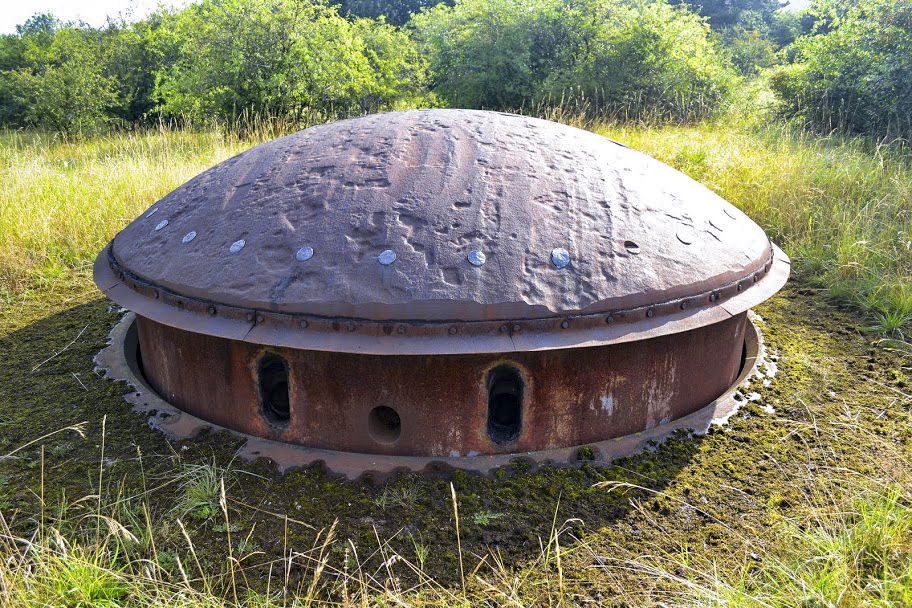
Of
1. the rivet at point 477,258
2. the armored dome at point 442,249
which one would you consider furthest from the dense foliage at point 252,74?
the rivet at point 477,258

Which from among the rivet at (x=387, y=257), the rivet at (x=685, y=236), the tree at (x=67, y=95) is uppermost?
the rivet at (x=387, y=257)

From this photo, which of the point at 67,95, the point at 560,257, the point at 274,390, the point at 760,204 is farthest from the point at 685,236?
the point at 67,95

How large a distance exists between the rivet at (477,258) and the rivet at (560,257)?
0.93 feet

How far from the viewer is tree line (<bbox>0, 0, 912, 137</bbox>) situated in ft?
30.5

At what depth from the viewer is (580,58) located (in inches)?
525

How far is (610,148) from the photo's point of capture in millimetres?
3531

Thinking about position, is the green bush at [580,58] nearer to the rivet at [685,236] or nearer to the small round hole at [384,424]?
the rivet at [685,236]

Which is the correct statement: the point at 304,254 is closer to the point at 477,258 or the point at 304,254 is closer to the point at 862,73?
the point at 477,258

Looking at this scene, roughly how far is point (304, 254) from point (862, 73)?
9.25m

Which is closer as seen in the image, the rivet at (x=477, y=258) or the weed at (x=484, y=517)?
the weed at (x=484, y=517)

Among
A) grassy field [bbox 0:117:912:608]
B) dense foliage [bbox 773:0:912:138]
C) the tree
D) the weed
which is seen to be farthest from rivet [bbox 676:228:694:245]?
the tree

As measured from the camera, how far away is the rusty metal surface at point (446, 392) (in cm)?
273

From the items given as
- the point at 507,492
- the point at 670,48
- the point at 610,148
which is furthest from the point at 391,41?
the point at 507,492

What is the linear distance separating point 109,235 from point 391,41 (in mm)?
11513
